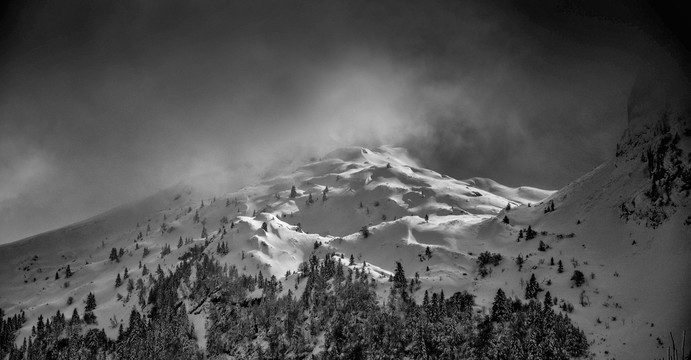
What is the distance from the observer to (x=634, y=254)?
19788 cm

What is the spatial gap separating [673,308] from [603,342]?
949 inches

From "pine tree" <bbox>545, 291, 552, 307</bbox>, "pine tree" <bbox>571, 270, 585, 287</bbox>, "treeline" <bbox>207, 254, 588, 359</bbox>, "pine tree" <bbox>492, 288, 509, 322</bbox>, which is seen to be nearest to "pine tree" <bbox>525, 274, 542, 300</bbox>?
"treeline" <bbox>207, 254, 588, 359</bbox>

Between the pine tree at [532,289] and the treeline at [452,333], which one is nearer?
the treeline at [452,333]

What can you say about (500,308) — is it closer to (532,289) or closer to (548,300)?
(548,300)

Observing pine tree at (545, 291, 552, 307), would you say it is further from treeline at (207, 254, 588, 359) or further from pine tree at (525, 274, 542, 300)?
pine tree at (525, 274, 542, 300)

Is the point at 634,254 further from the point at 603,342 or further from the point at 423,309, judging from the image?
the point at 423,309

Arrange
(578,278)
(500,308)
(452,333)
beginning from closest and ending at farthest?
(452,333)
(500,308)
(578,278)

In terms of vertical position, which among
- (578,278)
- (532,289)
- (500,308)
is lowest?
(500,308)

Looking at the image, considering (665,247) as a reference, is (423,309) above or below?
below

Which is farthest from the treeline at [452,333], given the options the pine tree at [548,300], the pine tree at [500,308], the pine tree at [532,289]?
the pine tree at [532,289]

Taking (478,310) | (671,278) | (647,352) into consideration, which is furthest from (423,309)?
(671,278)

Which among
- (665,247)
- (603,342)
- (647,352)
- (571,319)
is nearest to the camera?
(647,352)

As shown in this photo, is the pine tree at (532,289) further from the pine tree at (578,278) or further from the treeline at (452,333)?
the pine tree at (578,278)

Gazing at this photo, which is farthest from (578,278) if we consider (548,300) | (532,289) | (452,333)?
(452,333)
